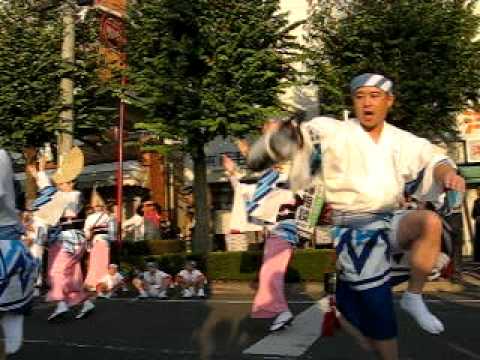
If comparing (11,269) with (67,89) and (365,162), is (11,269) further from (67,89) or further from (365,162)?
(67,89)

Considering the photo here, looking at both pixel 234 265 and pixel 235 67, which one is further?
pixel 235 67

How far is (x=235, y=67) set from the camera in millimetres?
13617

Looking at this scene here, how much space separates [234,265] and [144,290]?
2119 mm

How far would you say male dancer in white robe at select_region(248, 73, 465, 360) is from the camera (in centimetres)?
351

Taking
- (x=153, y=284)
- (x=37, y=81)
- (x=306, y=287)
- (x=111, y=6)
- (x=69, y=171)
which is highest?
(x=111, y=6)

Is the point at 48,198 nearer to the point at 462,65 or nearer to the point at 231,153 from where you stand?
the point at 462,65

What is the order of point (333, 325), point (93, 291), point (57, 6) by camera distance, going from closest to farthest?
point (333, 325), point (93, 291), point (57, 6)

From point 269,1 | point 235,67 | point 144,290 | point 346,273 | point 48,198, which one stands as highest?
point 269,1

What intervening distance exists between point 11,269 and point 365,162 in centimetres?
220

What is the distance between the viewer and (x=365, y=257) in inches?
141

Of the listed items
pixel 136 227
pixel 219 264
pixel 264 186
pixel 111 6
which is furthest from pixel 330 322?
pixel 111 6

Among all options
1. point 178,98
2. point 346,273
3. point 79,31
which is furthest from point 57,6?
point 346,273

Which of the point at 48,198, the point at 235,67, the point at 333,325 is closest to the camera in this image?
the point at 333,325

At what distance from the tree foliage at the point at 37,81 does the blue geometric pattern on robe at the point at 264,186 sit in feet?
25.6
